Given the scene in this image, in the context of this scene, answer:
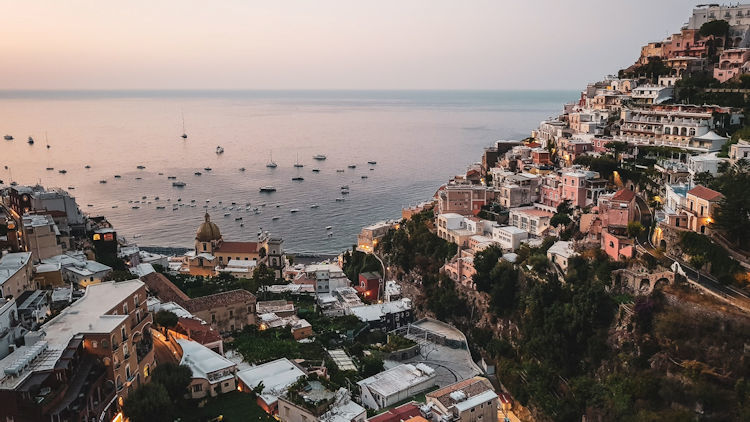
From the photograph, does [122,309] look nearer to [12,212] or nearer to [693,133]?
[12,212]

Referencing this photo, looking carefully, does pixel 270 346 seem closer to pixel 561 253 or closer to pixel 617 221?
pixel 561 253

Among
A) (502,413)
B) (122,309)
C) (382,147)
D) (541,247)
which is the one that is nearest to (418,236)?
(541,247)


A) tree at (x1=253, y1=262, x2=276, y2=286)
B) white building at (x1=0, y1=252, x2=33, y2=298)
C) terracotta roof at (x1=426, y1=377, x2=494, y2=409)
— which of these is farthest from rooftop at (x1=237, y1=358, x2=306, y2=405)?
tree at (x1=253, y1=262, x2=276, y2=286)

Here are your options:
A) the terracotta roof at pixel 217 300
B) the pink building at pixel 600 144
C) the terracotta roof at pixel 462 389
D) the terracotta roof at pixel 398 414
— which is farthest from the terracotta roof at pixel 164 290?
the pink building at pixel 600 144

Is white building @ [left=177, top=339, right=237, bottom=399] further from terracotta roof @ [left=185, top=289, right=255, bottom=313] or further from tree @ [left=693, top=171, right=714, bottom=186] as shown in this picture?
tree @ [left=693, top=171, right=714, bottom=186]

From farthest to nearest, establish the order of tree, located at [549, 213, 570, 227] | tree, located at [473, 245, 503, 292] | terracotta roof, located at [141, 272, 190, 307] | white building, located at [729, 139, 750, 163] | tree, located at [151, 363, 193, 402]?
tree, located at [549, 213, 570, 227]
tree, located at [473, 245, 503, 292]
terracotta roof, located at [141, 272, 190, 307]
white building, located at [729, 139, 750, 163]
tree, located at [151, 363, 193, 402]

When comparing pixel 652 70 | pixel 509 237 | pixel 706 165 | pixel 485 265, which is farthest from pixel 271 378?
pixel 652 70

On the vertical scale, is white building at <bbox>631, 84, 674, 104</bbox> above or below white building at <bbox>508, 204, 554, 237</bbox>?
above
